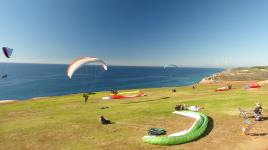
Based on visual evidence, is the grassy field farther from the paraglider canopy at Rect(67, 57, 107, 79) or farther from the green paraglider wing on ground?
the paraglider canopy at Rect(67, 57, 107, 79)

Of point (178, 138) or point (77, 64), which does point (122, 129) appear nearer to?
point (178, 138)

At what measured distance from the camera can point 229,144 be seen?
69.1 feet

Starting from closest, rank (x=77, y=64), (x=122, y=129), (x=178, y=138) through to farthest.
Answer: (x=178, y=138), (x=122, y=129), (x=77, y=64)

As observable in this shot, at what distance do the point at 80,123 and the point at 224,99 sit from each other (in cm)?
2335

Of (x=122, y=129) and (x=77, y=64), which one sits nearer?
(x=122, y=129)

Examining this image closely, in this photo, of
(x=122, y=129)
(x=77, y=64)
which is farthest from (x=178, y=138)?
(x=77, y=64)

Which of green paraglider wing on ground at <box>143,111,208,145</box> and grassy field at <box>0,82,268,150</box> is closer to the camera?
green paraglider wing on ground at <box>143,111,208,145</box>

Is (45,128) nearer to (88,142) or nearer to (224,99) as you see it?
(88,142)

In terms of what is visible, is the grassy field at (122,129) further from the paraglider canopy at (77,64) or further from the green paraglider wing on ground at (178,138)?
the paraglider canopy at (77,64)

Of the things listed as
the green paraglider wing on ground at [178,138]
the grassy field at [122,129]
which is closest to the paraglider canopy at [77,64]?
the grassy field at [122,129]

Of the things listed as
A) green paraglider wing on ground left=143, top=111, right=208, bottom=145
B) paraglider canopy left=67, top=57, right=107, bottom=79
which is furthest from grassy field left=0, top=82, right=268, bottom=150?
paraglider canopy left=67, top=57, right=107, bottom=79

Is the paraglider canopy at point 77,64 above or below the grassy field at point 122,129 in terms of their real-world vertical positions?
above

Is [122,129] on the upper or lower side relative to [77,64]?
lower

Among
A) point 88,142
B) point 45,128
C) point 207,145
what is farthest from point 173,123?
point 45,128
